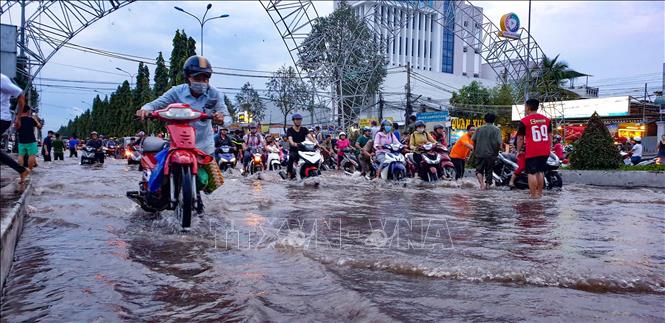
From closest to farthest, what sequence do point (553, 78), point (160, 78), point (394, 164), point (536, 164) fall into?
point (536, 164) < point (394, 164) < point (553, 78) < point (160, 78)

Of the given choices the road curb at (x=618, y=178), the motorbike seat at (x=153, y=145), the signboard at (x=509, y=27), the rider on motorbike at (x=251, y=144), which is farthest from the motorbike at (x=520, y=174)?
the signboard at (x=509, y=27)

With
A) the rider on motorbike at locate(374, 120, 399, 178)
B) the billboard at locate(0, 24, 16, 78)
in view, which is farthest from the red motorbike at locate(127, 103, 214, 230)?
the rider on motorbike at locate(374, 120, 399, 178)

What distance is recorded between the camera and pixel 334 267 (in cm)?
328

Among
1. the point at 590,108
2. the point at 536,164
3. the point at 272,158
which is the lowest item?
the point at 272,158

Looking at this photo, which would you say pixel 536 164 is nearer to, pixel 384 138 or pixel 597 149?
pixel 384 138

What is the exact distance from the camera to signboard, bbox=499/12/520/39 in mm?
32250

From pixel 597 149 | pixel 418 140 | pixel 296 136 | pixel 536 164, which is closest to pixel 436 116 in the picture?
pixel 597 149

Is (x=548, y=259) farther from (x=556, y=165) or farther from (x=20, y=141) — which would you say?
(x=20, y=141)

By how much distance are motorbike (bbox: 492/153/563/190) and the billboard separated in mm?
9773

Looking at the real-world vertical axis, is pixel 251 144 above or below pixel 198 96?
below

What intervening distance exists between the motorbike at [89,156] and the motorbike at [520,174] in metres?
15.9

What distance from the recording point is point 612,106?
33.3m

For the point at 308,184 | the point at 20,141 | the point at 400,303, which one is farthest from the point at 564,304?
the point at 20,141

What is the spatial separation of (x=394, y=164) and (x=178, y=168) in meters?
6.86
